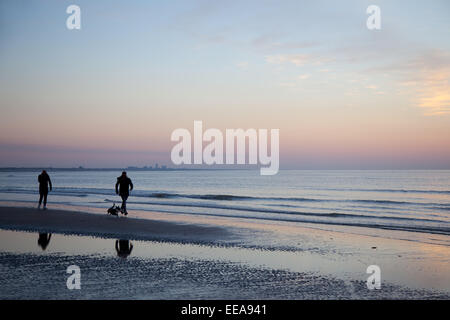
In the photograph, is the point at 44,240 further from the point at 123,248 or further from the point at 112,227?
the point at 112,227

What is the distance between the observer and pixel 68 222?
15.8m

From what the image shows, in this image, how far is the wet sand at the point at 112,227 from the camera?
42.5 feet

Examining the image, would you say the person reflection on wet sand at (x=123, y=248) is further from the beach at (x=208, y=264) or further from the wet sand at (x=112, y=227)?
the wet sand at (x=112, y=227)

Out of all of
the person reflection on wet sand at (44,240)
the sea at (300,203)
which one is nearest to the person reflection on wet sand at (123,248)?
the person reflection on wet sand at (44,240)

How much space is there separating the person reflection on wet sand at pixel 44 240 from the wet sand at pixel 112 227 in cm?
69

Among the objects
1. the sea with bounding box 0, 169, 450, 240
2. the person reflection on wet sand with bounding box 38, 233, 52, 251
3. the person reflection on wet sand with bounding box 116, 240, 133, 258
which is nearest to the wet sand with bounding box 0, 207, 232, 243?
the person reflection on wet sand with bounding box 38, 233, 52, 251

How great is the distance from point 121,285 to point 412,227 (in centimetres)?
1484

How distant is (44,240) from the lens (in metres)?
11.8

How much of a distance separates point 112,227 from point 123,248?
14.0 feet

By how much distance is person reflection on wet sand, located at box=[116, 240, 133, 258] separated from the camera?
9.90 m

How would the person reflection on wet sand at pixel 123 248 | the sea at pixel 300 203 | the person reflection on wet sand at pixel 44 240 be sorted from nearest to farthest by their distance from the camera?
the person reflection on wet sand at pixel 123 248
the person reflection on wet sand at pixel 44 240
the sea at pixel 300 203

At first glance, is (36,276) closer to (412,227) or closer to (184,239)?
(184,239)

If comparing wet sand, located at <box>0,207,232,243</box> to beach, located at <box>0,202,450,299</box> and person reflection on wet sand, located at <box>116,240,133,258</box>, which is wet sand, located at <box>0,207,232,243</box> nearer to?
beach, located at <box>0,202,450,299</box>

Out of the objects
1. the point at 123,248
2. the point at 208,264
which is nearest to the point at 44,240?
the point at 123,248
